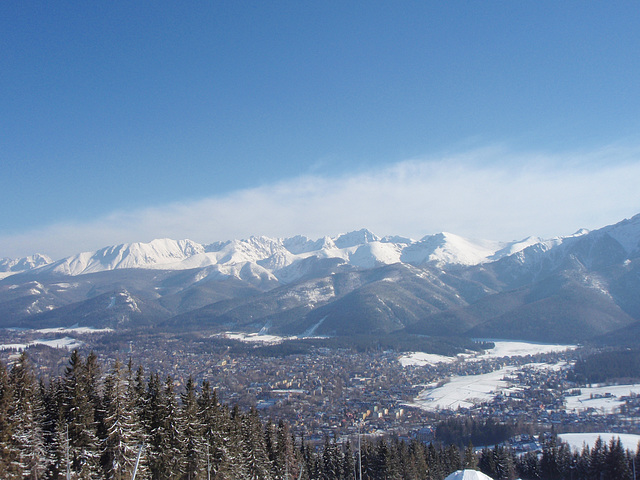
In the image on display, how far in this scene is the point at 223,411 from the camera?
101ft

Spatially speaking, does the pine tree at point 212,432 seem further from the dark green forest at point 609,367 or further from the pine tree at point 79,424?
the dark green forest at point 609,367

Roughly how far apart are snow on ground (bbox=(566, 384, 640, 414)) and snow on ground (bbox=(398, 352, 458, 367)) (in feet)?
141

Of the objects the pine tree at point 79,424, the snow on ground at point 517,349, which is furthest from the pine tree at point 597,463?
the snow on ground at point 517,349

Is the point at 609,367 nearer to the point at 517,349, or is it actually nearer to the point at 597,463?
→ the point at 517,349

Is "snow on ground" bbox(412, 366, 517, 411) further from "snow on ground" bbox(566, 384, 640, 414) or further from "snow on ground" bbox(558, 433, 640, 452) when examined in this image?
"snow on ground" bbox(558, 433, 640, 452)

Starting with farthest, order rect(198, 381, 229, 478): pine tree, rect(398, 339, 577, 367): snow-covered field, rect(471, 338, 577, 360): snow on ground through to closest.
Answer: rect(471, 338, 577, 360): snow on ground, rect(398, 339, 577, 367): snow-covered field, rect(198, 381, 229, 478): pine tree

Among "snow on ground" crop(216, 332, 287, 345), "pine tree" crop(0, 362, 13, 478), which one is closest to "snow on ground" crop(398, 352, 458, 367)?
"snow on ground" crop(216, 332, 287, 345)

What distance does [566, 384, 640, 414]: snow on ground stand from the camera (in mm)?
80812

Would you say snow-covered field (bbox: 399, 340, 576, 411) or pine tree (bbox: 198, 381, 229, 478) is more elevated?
pine tree (bbox: 198, 381, 229, 478)

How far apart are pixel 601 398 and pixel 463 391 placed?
24355mm

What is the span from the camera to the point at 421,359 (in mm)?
137625

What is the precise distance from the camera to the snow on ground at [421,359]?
132000 mm

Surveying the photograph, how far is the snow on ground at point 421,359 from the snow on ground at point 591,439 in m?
65.4

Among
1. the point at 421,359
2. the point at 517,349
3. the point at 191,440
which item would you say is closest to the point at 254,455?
the point at 191,440
